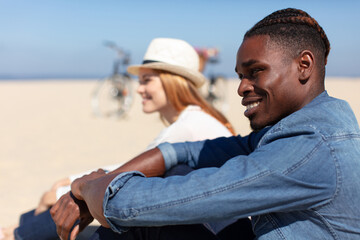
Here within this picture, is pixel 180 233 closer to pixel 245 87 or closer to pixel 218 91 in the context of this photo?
pixel 245 87

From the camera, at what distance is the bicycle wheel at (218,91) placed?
10.8m

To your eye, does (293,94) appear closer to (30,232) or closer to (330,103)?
(330,103)

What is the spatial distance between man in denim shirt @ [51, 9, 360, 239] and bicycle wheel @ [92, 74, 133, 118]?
8312 mm

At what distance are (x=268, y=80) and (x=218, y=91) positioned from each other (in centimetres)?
980

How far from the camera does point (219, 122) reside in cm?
248

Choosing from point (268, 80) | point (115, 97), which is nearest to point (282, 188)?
point (268, 80)

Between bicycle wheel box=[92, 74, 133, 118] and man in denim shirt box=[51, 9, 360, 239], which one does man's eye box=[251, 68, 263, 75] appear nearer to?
man in denim shirt box=[51, 9, 360, 239]

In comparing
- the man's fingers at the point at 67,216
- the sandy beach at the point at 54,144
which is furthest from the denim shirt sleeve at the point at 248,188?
the sandy beach at the point at 54,144

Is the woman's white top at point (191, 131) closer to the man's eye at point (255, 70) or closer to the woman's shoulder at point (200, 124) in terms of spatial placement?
the woman's shoulder at point (200, 124)

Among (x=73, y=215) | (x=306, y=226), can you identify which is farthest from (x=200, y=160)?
(x=306, y=226)

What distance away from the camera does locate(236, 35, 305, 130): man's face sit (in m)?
1.23

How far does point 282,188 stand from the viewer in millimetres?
1032

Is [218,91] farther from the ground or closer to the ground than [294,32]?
closer to the ground

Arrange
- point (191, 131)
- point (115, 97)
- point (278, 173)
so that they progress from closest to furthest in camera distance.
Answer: point (278, 173) → point (191, 131) → point (115, 97)
